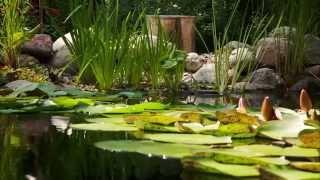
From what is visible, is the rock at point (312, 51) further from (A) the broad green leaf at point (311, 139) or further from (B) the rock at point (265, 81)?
(A) the broad green leaf at point (311, 139)

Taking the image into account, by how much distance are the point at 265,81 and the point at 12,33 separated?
235 centimetres

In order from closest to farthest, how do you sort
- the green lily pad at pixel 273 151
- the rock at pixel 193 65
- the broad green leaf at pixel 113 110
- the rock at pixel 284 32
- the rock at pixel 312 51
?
the green lily pad at pixel 273 151 < the broad green leaf at pixel 113 110 < the rock at pixel 284 32 < the rock at pixel 312 51 < the rock at pixel 193 65

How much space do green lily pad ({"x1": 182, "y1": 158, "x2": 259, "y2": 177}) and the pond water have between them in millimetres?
24

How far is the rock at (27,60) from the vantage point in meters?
5.43

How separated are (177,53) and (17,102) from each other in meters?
1.99

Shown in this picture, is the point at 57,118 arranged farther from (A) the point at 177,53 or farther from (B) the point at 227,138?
(A) the point at 177,53

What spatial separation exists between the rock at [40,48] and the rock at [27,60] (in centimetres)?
13

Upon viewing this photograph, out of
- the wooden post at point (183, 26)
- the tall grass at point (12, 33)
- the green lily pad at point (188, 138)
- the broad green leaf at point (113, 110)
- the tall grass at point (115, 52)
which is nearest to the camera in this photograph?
the green lily pad at point (188, 138)

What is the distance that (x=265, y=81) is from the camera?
5.43m

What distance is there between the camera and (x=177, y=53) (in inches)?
187

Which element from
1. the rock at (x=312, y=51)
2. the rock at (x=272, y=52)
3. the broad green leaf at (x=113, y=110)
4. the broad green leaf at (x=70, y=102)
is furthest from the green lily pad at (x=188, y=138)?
the rock at (x=312, y=51)

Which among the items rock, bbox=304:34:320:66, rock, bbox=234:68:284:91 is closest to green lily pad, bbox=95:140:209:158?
rock, bbox=234:68:284:91

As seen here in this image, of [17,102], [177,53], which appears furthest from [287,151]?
[177,53]

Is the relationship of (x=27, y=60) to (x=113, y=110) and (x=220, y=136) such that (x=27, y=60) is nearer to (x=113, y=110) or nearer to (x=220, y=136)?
(x=113, y=110)
